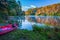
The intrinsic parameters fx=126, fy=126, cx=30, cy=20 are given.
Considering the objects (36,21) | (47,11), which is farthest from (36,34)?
(47,11)

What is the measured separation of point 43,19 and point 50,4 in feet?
0.88

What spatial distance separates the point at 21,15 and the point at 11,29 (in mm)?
279

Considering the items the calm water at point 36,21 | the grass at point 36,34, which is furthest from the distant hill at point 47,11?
the grass at point 36,34

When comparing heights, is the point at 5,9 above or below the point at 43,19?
above

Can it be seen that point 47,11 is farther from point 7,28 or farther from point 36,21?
point 7,28

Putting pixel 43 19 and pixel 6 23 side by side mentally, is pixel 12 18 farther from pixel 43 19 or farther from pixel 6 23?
pixel 43 19

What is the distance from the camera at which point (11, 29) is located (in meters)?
2.01

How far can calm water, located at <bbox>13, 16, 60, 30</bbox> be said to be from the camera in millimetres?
1990

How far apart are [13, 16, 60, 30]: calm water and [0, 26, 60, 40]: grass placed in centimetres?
7

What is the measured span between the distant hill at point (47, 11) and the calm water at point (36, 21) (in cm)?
6

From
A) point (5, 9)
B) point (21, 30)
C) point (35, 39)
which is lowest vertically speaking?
point (35, 39)

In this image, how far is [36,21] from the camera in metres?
2.03

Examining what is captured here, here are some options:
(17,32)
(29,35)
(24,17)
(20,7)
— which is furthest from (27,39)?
(20,7)

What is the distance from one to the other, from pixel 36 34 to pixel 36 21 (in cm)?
21
